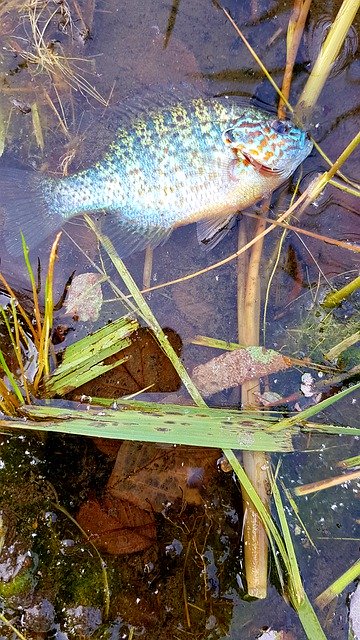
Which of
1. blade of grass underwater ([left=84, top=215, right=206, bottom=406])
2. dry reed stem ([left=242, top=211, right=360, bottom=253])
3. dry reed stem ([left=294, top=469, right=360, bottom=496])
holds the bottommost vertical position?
dry reed stem ([left=294, top=469, right=360, bottom=496])

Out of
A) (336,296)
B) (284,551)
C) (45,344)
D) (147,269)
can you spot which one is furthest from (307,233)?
(284,551)

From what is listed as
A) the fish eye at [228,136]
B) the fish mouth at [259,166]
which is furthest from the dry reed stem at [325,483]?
the fish eye at [228,136]

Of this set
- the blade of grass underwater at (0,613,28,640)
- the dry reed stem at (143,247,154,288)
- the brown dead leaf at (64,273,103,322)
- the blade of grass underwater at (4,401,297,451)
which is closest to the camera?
the blade of grass underwater at (4,401,297,451)

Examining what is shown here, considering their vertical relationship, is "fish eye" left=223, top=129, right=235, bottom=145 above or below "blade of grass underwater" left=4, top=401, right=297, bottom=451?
above

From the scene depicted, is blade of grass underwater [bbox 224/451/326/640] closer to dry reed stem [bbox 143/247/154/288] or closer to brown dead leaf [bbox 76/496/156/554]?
brown dead leaf [bbox 76/496/156/554]

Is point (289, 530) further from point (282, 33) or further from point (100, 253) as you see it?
point (282, 33)

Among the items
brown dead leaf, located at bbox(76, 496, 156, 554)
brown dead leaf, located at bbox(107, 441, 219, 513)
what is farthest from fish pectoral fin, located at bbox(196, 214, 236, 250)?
brown dead leaf, located at bbox(76, 496, 156, 554)

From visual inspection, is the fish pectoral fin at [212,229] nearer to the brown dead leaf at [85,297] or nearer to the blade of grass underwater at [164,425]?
the brown dead leaf at [85,297]
